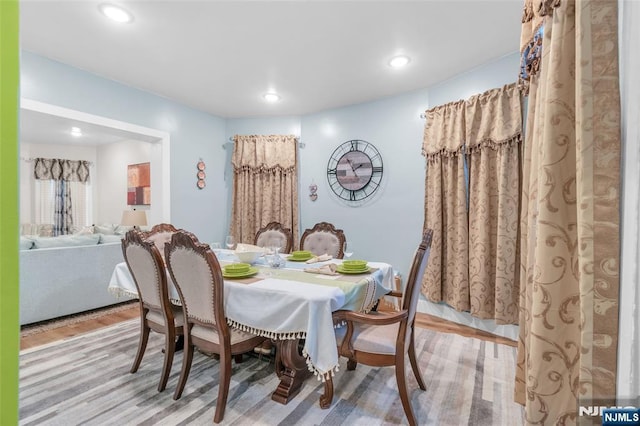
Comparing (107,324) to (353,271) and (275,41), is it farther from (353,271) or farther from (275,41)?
(275,41)

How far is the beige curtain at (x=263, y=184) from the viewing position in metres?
4.34

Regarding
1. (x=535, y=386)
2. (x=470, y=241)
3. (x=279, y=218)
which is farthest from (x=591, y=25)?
(x=279, y=218)

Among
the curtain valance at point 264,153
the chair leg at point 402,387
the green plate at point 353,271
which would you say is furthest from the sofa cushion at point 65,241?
the chair leg at point 402,387

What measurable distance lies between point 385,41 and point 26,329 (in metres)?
4.23

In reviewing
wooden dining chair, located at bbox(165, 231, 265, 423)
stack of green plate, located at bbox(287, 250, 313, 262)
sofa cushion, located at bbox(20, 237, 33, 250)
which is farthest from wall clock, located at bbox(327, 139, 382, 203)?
sofa cushion, located at bbox(20, 237, 33, 250)

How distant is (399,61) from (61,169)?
25.8 feet

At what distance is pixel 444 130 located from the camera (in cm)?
317

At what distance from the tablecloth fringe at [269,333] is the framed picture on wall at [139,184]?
4.98 metres

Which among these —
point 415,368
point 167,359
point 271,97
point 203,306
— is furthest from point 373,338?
point 271,97

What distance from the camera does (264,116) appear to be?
4.51 meters

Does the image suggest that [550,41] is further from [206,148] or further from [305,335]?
[206,148]

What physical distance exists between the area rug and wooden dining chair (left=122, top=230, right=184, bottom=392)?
253 mm

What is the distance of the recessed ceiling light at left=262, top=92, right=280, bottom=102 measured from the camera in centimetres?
366

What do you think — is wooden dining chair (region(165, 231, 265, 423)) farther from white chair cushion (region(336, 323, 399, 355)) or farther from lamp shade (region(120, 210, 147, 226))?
lamp shade (region(120, 210, 147, 226))
